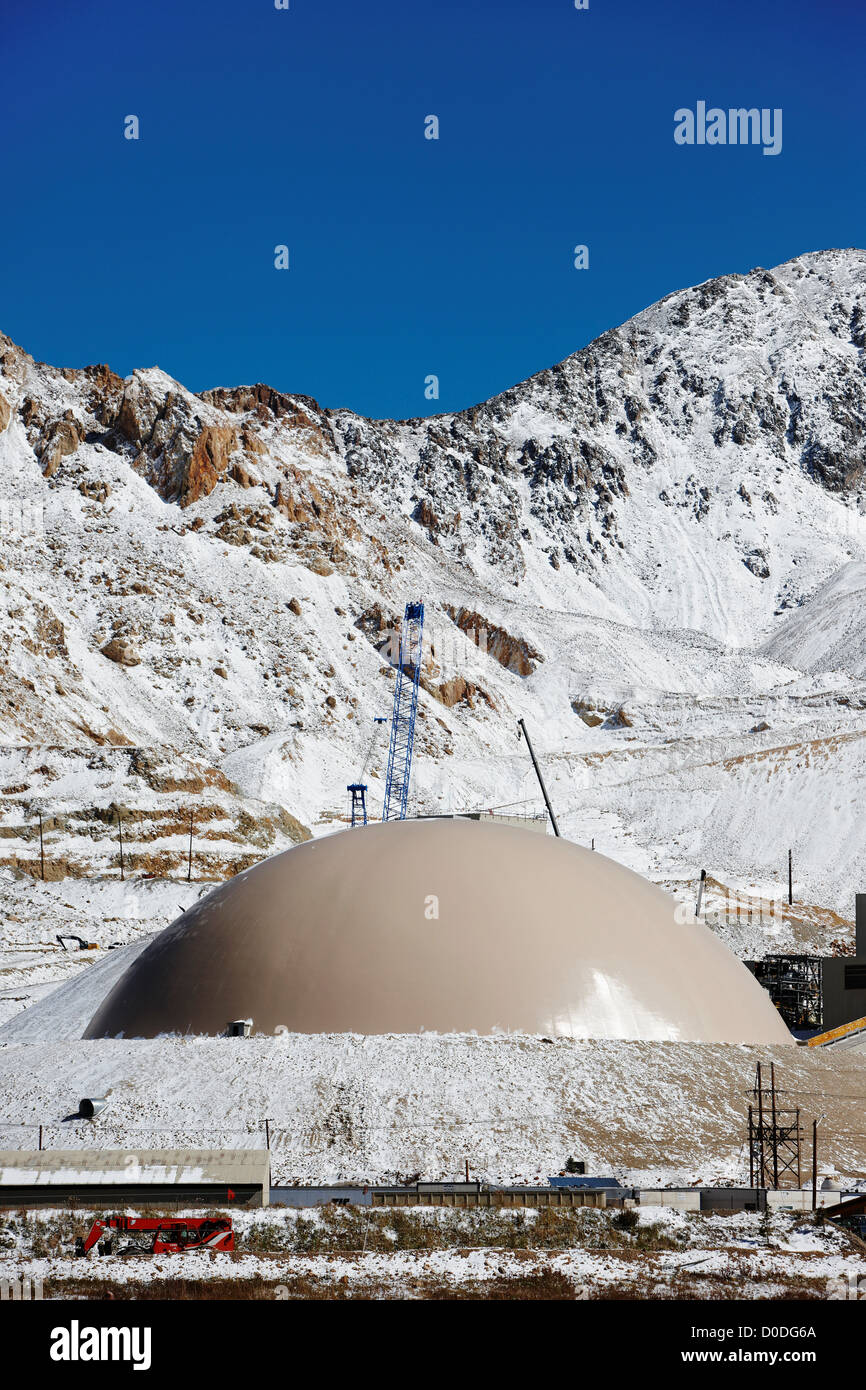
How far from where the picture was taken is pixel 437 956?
3158 cm

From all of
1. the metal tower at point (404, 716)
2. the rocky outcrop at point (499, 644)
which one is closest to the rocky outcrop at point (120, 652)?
the metal tower at point (404, 716)

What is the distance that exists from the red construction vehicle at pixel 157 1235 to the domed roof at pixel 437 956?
881 centimetres

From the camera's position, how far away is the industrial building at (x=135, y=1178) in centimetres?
2450

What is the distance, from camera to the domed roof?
3127 cm

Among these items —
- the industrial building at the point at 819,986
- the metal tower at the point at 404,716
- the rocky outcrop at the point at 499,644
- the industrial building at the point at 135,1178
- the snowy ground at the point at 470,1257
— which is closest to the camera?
the snowy ground at the point at 470,1257

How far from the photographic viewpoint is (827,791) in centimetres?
11325

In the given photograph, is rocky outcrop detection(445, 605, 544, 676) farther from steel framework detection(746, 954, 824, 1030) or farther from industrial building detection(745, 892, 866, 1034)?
steel framework detection(746, 954, 824, 1030)

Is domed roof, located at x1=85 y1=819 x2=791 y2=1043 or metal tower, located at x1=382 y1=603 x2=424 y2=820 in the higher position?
metal tower, located at x1=382 y1=603 x2=424 y2=820

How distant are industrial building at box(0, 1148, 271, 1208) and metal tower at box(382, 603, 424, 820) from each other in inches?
3322

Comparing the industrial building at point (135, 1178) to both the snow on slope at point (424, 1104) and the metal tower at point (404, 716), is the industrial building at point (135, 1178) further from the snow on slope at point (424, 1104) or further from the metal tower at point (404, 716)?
the metal tower at point (404, 716)

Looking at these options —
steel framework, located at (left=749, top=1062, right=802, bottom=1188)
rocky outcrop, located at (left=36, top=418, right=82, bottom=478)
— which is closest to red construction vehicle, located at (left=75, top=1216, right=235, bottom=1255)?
steel framework, located at (left=749, top=1062, right=802, bottom=1188)
